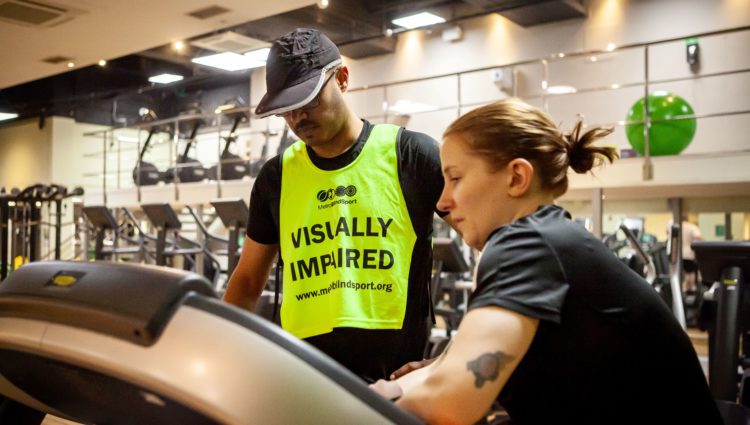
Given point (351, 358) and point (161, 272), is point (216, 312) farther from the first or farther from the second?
point (351, 358)

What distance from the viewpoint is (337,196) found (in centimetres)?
162

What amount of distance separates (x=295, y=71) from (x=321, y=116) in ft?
0.38

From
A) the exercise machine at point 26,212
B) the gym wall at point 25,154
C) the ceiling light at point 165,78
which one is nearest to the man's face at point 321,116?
the exercise machine at point 26,212

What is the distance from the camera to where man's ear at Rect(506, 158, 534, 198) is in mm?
1018

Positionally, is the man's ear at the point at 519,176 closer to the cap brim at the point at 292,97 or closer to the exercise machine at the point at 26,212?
the cap brim at the point at 292,97

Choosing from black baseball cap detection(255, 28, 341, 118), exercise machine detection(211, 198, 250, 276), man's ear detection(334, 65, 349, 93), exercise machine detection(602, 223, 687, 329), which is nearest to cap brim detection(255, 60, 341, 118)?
black baseball cap detection(255, 28, 341, 118)

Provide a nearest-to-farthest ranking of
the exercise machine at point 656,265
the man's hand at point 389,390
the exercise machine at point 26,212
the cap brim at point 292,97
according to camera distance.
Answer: the man's hand at point 389,390 → the cap brim at point 292,97 → the exercise machine at point 656,265 → the exercise machine at point 26,212

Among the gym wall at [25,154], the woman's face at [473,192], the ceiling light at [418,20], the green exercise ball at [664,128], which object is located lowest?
the woman's face at [473,192]

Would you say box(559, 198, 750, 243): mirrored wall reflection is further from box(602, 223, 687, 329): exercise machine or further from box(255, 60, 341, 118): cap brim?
box(255, 60, 341, 118): cap brim

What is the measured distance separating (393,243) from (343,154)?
9.7 inches

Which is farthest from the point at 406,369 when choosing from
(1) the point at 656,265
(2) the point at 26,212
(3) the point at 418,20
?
(3) the point at 418,20

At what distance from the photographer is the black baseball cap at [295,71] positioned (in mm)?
1524

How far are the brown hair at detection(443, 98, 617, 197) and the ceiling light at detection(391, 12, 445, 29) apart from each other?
30.3 feet

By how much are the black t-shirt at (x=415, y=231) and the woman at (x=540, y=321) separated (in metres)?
0.54
